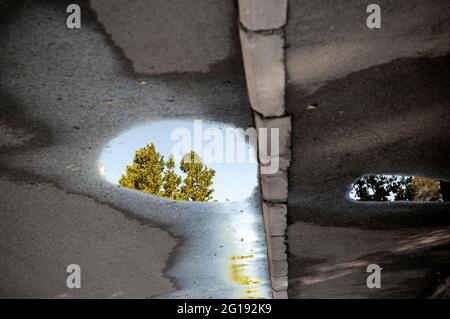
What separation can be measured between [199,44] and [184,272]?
14.3 ft

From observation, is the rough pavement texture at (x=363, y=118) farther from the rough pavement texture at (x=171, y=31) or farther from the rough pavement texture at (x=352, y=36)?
the rough pavement texture at (x=171, y=31)

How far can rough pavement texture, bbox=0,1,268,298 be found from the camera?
2.10 metres

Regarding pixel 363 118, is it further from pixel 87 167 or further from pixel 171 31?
pixel 87 167

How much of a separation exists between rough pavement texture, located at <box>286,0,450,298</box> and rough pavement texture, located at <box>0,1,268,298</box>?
505mm

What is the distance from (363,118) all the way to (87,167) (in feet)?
8.25

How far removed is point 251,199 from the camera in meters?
3.82

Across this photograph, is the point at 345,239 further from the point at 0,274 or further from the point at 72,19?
the point at 0,274

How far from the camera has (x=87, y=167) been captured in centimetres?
318

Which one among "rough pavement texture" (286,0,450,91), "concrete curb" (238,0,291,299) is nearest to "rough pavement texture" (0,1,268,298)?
"concrete curb" (238,0,291,299)

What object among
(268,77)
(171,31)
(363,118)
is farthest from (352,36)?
(171,31)

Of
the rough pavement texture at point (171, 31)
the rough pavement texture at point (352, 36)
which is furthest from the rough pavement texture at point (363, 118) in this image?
the rough pavement texture at point (171, 31)
